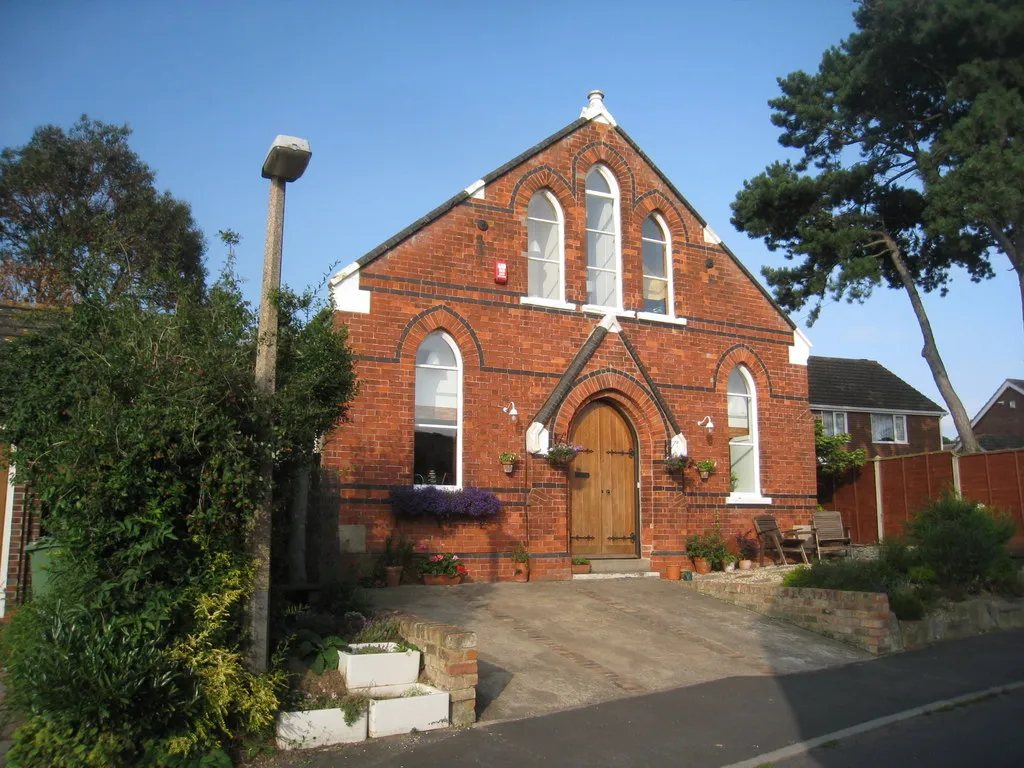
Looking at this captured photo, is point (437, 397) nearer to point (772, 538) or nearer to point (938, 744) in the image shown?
point (772, 538)

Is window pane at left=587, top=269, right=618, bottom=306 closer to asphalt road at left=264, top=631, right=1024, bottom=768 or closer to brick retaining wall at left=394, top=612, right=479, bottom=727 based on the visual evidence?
asphalt road at left=264, top=631, right=1024, bottom=768

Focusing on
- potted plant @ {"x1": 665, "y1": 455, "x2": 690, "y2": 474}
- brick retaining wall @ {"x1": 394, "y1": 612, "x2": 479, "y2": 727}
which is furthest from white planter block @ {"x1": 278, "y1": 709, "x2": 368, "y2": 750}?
potted plant @ {"x1": 665, "y1": 455, "x2": 690, "y2": 474}

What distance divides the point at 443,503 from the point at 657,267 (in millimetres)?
6391

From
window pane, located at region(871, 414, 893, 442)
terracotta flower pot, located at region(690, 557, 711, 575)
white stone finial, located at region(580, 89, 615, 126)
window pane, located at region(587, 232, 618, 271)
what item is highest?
white stone finial, located at region(580, 89, 615, 126)

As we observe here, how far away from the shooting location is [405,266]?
517 inches

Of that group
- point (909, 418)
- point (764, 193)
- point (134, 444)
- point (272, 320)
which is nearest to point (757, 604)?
point (272, 320)

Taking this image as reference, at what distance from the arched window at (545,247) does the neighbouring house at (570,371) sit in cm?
3

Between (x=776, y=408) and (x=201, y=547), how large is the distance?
12.8 metres

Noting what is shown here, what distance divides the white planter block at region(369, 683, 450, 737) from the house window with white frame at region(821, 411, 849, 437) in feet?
76.4

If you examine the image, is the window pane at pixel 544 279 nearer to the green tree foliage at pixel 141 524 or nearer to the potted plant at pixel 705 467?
the potted plant at pixel 705 467

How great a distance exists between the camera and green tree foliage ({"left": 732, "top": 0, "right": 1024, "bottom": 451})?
62.4ft

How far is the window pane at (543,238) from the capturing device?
48.3 ft

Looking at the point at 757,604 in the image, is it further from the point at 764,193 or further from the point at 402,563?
the point at 764,193

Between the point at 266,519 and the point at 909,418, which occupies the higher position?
the point at 909,418
